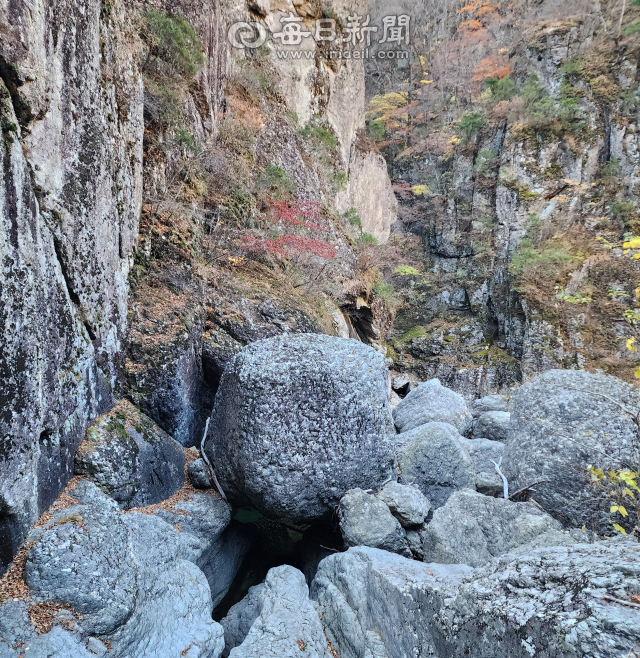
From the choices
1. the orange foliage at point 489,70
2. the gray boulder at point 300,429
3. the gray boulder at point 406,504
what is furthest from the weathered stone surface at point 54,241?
the orange foliage at point 489,70

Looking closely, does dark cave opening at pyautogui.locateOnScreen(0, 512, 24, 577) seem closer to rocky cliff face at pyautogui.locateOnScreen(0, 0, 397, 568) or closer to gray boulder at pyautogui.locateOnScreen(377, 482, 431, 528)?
rocky cliff face at pyautogui.locateOnScreen(0, 0, 397, 568)

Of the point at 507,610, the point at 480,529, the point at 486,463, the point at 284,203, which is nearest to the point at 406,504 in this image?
the point at 480,529

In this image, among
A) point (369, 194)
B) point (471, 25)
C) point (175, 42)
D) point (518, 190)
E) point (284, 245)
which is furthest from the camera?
point (471, 25)

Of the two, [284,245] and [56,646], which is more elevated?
[284,245]

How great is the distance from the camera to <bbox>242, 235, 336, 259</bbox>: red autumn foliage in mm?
7910

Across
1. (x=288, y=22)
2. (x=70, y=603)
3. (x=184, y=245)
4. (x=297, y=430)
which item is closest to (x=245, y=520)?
(x=297, y=430)

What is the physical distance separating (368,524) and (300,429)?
1.17 metres

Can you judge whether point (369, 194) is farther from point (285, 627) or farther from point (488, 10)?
point (488, 10)

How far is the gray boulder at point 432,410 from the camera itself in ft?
24.7

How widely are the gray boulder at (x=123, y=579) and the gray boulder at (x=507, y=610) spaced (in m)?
1.15

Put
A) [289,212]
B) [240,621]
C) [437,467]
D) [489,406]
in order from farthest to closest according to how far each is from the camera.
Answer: [489,406] < [289,212] < [437,467] < [240,621]

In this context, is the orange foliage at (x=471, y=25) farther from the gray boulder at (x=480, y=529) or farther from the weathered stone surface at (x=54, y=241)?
the gray boulder at (x=480, y=529)

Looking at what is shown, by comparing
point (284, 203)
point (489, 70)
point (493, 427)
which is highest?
point (489, 70)

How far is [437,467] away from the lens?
5.12 meters
